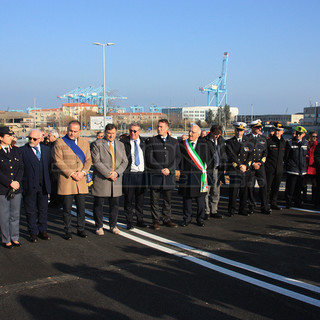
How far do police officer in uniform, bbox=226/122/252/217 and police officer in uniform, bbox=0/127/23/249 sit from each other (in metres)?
4.48

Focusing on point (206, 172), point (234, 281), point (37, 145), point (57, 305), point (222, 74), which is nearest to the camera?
point (57, 305)

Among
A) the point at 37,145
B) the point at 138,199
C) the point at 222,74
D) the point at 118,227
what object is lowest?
the point at 118,227

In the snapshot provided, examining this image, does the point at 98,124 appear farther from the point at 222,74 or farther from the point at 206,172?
the point at 222,74

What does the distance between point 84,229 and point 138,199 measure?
120 centimetres

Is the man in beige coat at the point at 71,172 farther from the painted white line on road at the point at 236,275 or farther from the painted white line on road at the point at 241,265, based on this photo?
the painted white line on road at the point at 241,265

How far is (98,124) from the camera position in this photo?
42.2 metres

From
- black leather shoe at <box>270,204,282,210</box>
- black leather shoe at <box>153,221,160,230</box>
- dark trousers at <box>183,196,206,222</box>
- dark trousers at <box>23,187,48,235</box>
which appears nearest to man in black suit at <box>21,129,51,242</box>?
dark trousers at <box>23,187,48,235</box>

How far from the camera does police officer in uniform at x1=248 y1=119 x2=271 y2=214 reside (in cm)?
877

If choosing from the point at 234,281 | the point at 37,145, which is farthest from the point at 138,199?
the point at 234,281

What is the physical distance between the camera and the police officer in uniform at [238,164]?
8.60 metres

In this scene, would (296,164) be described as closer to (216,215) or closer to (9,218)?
(216,215)

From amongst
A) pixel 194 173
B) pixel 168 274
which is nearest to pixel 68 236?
pixel 168 274

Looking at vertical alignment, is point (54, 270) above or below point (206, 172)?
below

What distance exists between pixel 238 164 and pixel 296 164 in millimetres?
1707
